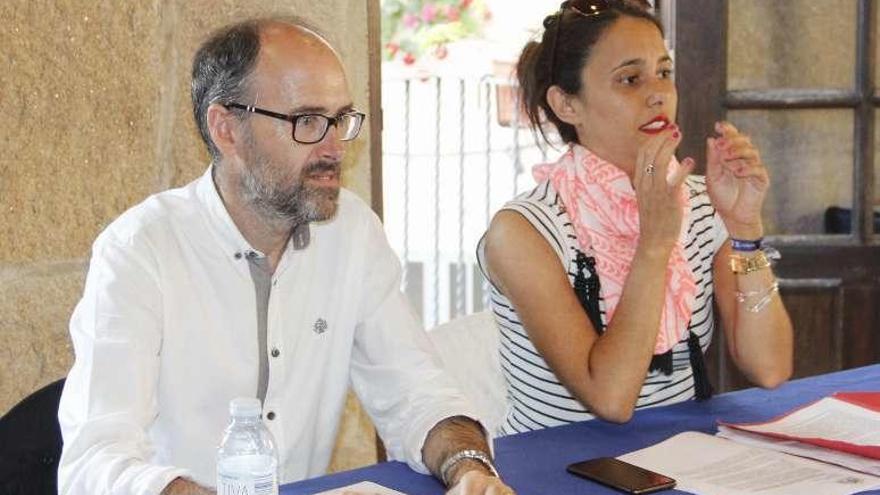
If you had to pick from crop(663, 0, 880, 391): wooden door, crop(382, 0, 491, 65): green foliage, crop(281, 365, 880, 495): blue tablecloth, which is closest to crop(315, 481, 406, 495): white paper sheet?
crop(281, 365, 880, 495): blue tablecloth

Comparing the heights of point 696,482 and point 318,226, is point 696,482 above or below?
below

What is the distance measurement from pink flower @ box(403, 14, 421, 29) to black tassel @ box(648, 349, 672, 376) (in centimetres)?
458

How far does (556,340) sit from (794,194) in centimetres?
160

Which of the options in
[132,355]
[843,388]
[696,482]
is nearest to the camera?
A: [696,482]

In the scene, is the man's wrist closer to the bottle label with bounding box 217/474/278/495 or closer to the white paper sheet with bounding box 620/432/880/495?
the white paper sheet with bounding box 620/432/880/495

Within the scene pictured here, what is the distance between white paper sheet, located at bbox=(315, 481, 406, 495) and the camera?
152 cm

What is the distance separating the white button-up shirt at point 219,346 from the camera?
1670mm

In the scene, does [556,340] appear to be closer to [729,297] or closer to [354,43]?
[729,297]

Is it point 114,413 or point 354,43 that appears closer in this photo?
point 114,413

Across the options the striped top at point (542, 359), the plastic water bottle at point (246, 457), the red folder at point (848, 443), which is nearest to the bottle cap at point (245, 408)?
the plastic water bottle at point (246, 457)

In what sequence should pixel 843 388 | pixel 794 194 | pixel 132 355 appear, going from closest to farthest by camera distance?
pixel 132 355
pixel 843 388
pixel 794 194

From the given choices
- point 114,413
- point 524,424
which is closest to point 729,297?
point 524,424

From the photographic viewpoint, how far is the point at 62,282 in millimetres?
2330

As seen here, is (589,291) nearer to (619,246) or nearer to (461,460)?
(619,246)
